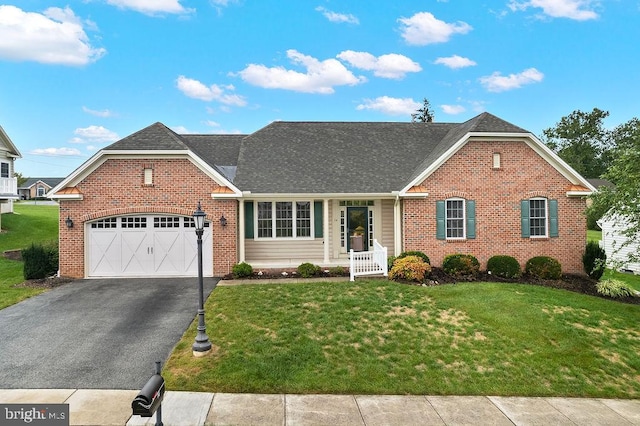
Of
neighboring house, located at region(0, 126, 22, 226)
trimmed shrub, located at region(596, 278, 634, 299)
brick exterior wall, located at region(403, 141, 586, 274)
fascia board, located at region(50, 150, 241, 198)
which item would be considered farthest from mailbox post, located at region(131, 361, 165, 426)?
neighboring house, located at region(0, 126, 22, 226)

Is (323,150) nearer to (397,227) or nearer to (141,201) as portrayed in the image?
(397,227)

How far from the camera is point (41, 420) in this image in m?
5.46

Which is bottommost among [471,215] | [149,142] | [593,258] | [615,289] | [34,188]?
[615,289]

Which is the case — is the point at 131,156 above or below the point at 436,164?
above

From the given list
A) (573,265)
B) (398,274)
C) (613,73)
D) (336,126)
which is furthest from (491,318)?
(613,73)

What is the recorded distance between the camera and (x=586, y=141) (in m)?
57.8

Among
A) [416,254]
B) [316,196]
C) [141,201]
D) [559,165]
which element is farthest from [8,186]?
[559,165]

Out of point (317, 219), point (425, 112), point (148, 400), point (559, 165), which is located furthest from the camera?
point (425, 112)

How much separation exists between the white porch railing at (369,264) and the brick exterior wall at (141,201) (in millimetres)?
4713

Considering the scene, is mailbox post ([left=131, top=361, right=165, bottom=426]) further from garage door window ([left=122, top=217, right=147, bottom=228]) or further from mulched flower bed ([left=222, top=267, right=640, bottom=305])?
garage door window ([left=122, top=217, right=147, bottom=228])

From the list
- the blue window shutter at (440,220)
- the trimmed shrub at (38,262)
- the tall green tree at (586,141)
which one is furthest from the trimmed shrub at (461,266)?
the tall green tree at (586,141)

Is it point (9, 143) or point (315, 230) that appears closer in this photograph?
point (315, 230)

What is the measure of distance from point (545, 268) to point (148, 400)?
1449cm

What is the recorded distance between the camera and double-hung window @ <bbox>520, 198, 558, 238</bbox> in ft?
48.6
